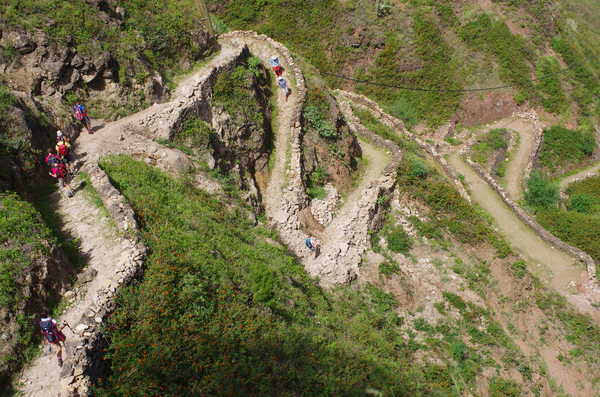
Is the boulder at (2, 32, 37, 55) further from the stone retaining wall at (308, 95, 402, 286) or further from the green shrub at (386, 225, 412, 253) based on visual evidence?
the green shrub at (386, 225, 412, 253)

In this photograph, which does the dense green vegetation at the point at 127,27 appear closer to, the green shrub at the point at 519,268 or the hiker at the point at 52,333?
the hiker at the point at 52,333

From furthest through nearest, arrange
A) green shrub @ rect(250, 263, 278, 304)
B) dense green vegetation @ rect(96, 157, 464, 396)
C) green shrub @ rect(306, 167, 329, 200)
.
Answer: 1. green shrub @ rect(306, 167, 329, 200)
2. green shrub @ rect(250, 263, 278, 304)
3. dense green vegetation @ rect(96, 157, 464, 396)

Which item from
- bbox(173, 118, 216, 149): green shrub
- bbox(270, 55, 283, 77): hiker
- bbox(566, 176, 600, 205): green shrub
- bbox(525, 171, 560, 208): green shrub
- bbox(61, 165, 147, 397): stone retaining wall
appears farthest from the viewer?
bbox(566, 176, 600, 205): green shrub

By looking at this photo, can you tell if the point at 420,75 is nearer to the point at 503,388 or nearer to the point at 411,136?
the point at 411,136

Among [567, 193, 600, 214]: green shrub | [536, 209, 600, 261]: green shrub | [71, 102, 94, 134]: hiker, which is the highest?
[71, 102, 94, 134]: hiker

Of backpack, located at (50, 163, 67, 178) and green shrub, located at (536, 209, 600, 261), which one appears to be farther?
green shrub, located at (536, 209, 600, 261)

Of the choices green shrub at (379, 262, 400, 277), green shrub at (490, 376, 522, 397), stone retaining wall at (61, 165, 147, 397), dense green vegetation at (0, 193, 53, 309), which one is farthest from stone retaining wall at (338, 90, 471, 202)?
dense green vegetation at (0, 193, 53, 309)

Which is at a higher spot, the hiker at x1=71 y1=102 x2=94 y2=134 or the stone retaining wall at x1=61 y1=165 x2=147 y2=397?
the hiker at x1=71 y1=102 x2=94 y2=134
